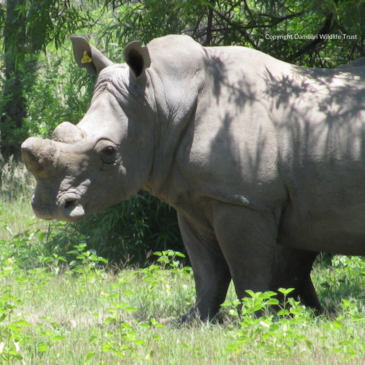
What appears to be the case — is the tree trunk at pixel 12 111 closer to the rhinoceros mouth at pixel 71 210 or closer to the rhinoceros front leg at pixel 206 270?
the rhinoceros front leg at pixel 206 270

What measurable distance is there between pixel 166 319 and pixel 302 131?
1771 millimetres

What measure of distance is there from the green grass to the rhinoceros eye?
0.87 meters

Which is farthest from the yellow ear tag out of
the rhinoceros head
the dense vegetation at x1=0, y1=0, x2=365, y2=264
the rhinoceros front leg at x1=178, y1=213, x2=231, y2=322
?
the dense vegetation at x1=0, y1=0, x2=365, y2=264

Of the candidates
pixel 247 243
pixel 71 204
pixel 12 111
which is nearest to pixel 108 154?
pixel 71 204

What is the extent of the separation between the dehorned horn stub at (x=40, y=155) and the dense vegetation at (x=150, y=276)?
2.70 feet

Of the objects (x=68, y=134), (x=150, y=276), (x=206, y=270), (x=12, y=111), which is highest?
(x=68, y=134)

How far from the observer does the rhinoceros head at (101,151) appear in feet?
15.0

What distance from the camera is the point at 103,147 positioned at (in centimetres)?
468

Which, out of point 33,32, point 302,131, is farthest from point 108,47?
point 302,131

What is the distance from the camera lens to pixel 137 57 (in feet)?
15.8

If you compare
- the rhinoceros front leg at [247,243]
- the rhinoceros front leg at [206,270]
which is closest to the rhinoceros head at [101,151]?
the rhinoceros front leg at [247,243]

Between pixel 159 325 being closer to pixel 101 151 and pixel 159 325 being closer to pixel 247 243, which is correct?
pixel 247 243

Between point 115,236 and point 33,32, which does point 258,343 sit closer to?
point 115,236

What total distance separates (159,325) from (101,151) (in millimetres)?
1229
